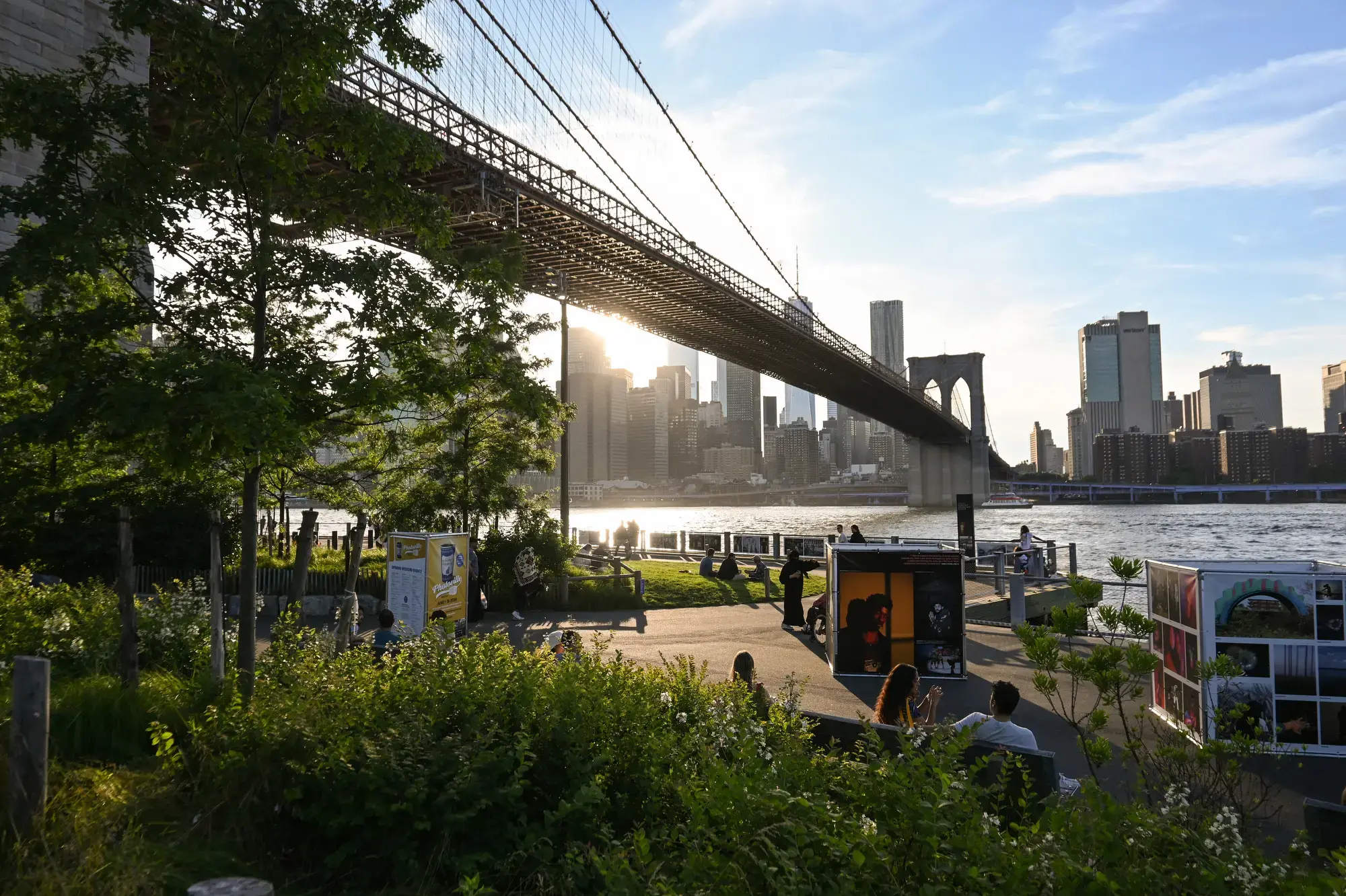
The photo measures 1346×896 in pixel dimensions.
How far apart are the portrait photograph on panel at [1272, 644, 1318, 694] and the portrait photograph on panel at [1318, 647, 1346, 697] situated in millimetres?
54

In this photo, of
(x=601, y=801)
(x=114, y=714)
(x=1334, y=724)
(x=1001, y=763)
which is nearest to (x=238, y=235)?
(x=114, y=714)

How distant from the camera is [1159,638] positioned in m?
9.59

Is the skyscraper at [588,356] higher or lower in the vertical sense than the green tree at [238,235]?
higher

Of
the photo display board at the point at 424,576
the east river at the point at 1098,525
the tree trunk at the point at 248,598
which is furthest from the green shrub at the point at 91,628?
the east river at the point at 1098,525

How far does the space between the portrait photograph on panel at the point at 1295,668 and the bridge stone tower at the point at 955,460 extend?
223 feet

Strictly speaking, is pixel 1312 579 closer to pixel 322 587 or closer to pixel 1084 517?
pixel 322 587

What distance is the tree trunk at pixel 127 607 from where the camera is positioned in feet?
19.8

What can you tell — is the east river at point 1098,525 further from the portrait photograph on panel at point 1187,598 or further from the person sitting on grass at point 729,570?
the portrait photograph on panel at point 1187,598

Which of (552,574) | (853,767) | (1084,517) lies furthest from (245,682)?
(1084,517)

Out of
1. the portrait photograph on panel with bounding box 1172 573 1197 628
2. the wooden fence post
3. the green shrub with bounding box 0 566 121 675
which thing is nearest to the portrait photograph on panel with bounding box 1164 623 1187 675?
the portrait photograph on panel with bounding box 1172 573 1197 628

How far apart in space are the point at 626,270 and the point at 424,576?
29.2 metres

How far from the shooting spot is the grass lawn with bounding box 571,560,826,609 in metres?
18.0

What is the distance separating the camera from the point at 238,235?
597cm

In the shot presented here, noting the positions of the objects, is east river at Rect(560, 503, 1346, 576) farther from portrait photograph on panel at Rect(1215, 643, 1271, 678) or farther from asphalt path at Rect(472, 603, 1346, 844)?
portrait photograph on panel at Rect(1215, 643, 1271, 678)
